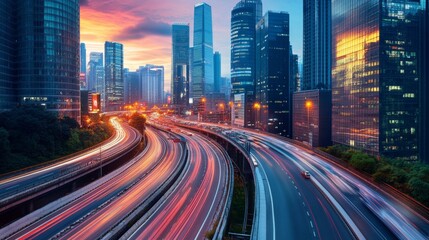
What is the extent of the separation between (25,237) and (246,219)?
32840mm

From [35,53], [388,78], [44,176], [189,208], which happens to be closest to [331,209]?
[189,208]

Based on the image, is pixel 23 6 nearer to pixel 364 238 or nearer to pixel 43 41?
pixel 43 41

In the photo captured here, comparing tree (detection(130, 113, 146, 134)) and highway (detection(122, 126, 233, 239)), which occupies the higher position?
tree (detection(130, 113, 146, 134))

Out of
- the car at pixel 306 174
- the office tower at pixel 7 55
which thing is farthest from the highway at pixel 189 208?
the office tower at pixel 7 55

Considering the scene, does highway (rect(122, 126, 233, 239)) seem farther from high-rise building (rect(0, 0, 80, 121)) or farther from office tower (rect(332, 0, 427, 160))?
high-rise building (rect(0, 0, 80, 121))

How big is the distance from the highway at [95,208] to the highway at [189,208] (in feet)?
11.4

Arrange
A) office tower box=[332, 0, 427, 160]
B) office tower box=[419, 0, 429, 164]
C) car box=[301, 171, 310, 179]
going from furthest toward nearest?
1. office tower box=[419, 0, 429, 164]
2. office tower box=[332, 0, 427, 160]
3. car box=[301, 171, 310, 179]

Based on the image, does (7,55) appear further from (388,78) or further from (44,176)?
(388,78)

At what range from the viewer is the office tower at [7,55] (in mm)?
98438

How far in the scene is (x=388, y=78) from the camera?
337ft

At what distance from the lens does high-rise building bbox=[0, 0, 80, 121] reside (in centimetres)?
10425

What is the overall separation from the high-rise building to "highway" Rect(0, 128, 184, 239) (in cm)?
6285

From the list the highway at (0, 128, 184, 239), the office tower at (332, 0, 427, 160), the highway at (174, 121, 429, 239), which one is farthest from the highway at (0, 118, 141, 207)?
the office tower at (332, 0, 427, 160)

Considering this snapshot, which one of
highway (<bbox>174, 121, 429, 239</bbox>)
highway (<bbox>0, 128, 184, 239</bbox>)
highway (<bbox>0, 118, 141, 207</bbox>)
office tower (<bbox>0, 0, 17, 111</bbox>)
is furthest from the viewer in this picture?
office tower (<bbox>0, 0, 17, 111</bbox>)
